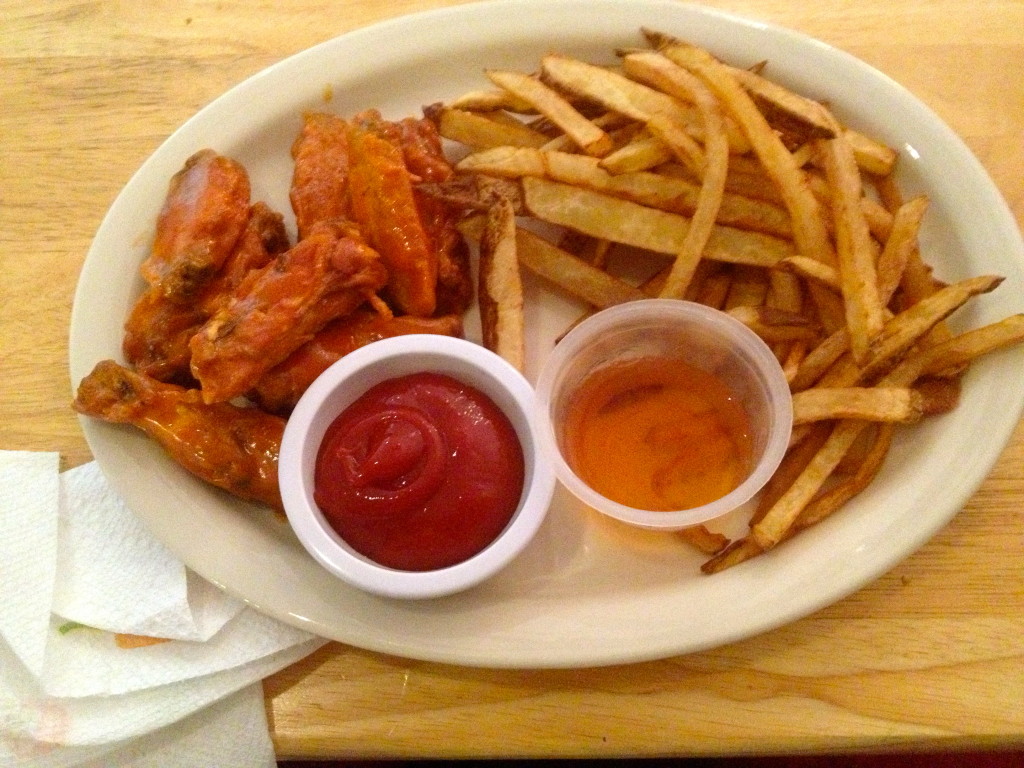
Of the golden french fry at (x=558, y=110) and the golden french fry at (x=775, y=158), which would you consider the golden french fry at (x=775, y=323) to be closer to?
the golden french fry at (x=775, y=158)

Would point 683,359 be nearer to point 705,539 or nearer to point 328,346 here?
point 705,539

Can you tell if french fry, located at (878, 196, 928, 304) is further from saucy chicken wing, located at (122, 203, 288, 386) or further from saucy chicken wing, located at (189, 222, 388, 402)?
saucy chicken wing, located at (122, 203, 288, 386)

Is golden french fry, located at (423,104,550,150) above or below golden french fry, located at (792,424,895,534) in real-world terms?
above

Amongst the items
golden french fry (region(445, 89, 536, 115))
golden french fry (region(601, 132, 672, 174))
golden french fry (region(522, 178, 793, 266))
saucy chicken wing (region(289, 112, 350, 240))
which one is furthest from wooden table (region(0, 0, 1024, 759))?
golden french fry (region(445, 89, 536, 115))

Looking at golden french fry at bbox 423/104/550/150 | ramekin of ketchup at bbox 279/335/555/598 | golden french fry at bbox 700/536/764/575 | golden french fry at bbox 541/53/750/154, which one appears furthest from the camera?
golden french fry at bbox 423/104/550/150

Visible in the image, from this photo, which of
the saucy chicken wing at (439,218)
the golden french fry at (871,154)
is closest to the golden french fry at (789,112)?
the golden french fry at (871,154)
